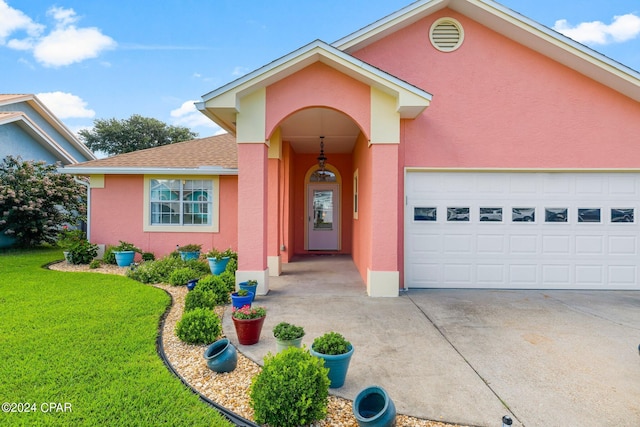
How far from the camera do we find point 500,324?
4.62 metres

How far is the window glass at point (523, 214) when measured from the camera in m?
6.70

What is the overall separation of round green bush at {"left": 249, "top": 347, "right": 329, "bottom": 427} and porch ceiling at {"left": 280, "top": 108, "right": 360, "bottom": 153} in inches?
200

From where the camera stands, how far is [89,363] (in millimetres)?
3209

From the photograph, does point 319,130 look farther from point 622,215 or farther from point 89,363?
point 622,215

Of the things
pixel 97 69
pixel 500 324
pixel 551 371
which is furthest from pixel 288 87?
pixel 97 69

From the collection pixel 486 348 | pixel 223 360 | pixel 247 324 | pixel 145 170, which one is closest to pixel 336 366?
pixel 223 360

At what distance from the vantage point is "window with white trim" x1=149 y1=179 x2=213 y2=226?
959 centimetres

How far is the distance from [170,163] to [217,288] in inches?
226

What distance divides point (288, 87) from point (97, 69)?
2082cm

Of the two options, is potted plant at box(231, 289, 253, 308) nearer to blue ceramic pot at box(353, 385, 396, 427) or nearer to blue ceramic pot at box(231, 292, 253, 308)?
blue ceramic pot at box(231, 292, 253, 308)

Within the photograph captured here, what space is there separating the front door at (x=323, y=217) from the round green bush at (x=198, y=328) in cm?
781

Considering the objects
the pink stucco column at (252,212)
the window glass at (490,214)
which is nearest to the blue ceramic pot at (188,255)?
the pink stucco column at (252,212)

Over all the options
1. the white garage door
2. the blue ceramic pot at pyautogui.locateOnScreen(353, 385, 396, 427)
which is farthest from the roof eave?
the blue ceramic pot at pyautogui.locateOnScreen(353, 385, 396, 427)

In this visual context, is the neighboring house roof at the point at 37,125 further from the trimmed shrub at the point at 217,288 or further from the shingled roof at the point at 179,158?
the trimmed shrub at the point at 217,288
